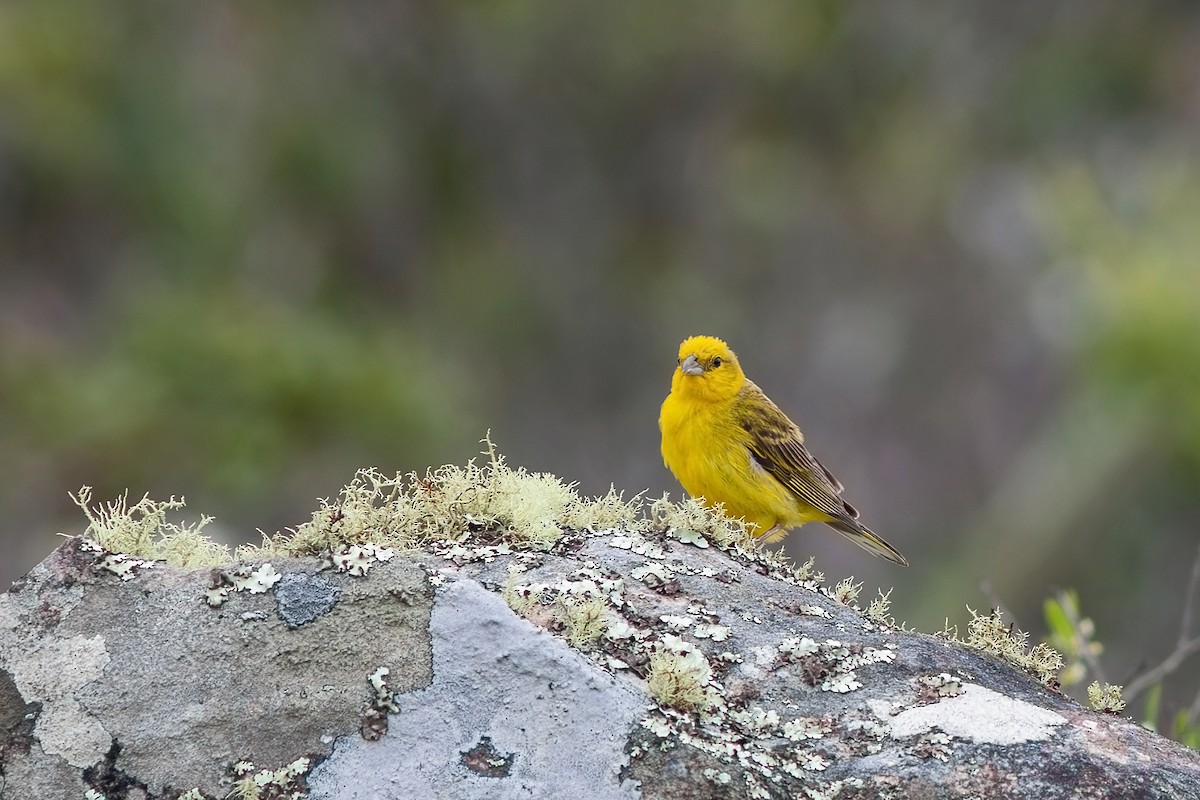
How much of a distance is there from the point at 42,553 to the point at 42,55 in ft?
23.3

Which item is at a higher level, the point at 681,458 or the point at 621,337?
the point at 621,337

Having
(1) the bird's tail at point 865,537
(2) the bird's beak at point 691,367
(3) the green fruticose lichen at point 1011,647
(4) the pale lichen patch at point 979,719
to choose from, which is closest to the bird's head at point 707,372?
(2) the bird's beak at point 691,367

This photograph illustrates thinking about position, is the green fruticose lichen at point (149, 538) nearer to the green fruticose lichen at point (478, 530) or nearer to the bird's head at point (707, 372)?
the green fruticose lichen at point (478, 530)

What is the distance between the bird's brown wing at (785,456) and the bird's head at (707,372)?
89mm

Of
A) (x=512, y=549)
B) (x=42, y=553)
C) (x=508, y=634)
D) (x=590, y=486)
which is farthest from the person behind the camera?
(x=590, y=486)

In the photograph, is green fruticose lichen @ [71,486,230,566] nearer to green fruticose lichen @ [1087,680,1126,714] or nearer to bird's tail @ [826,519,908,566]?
green fruticose lichen @ [1087,680,1126,714]

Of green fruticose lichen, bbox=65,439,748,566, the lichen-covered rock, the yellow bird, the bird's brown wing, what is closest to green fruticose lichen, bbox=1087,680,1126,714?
the lichen-covered rock

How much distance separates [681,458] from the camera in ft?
20.5

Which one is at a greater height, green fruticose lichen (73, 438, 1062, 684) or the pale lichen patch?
green fruticose lichen (73, 438, 1062, 684)

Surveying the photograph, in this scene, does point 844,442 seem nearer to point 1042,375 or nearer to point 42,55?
point 1042,375

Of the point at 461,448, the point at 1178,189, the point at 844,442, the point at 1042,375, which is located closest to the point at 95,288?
the point at 461,448

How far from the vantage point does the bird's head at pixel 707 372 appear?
20.8ft

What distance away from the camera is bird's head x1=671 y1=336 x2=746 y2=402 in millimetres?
6344

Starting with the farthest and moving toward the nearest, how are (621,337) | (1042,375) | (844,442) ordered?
(621,337)
(844,442)
(1042,375)
